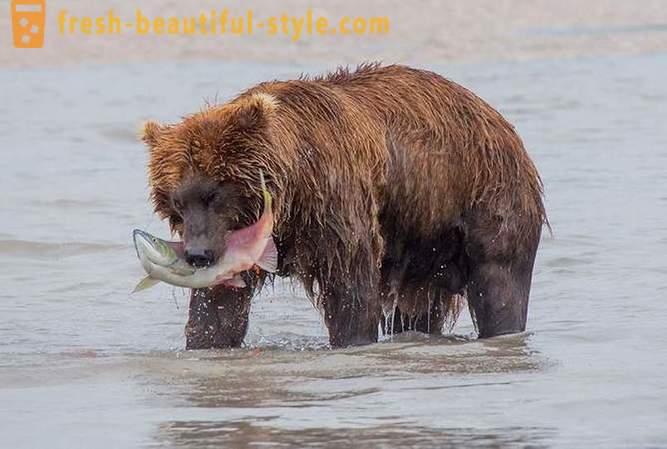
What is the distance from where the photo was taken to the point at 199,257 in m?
7.45

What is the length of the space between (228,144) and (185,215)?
36 cm

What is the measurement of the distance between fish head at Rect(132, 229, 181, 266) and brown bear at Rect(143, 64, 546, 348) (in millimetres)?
111

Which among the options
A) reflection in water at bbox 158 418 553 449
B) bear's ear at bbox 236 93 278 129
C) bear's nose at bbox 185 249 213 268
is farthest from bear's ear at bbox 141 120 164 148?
reflection in water at bbox 158 418 553 449

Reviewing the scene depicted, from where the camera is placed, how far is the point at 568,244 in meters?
11.9

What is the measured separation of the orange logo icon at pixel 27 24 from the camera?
70.7ft

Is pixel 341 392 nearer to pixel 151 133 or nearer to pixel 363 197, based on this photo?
pixel 363 197

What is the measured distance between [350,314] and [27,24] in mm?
14372

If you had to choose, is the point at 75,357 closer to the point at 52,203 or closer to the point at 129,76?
the point at 52,203

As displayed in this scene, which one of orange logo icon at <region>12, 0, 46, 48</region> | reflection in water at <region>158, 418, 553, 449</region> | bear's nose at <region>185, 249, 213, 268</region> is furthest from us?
orange logo icon at <region>12, 0, 46, 48</region>

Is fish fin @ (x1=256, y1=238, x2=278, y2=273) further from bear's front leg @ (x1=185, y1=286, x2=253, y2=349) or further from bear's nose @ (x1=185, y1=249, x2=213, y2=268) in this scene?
bear's front leg @ (x1=185, y1=286, x2=253, y2=349)

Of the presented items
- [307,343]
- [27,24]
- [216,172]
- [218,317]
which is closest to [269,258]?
[216,172]

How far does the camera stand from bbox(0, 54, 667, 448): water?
6488mm

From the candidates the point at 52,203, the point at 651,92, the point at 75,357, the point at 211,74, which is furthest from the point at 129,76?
the point at 75,357

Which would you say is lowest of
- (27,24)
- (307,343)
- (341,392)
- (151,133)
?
(341,392)
